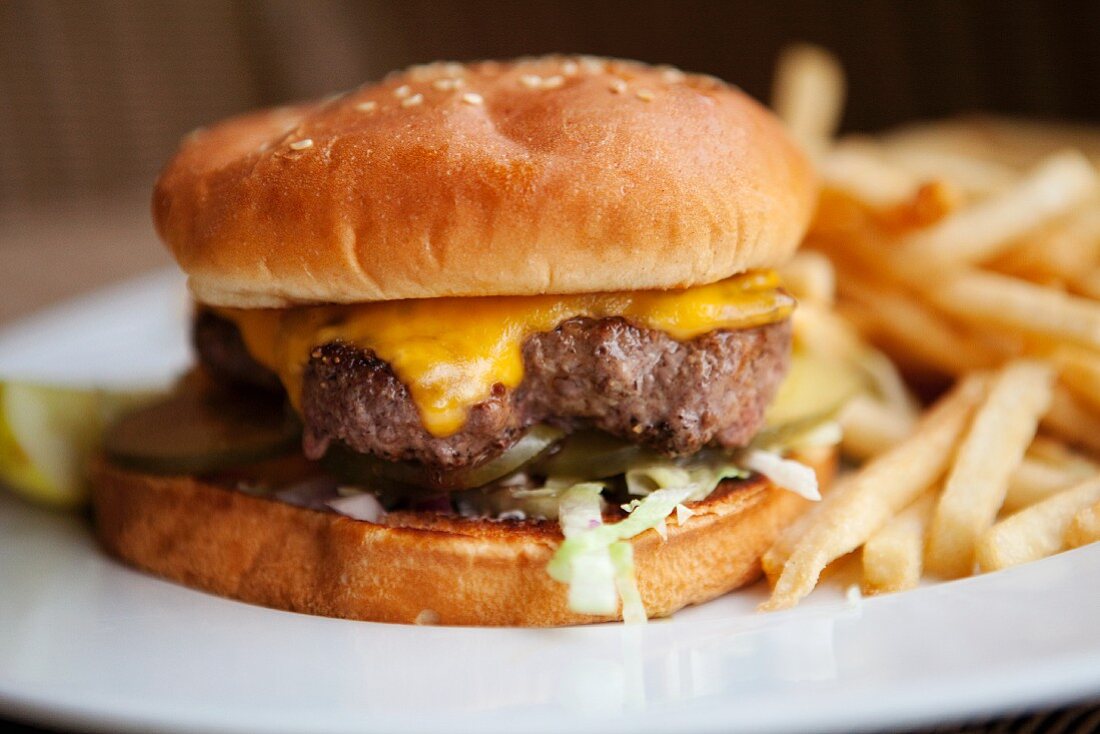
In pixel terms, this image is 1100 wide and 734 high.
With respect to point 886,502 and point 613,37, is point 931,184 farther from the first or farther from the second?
point 613,37

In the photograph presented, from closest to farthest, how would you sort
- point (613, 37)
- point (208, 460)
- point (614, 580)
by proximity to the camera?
point (614, 580) < point (208, 460) < point (613, 37)

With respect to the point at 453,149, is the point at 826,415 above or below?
below

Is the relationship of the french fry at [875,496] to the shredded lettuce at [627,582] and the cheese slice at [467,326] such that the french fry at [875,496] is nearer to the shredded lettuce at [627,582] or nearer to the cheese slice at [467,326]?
the shredded lettuce at [627,582]

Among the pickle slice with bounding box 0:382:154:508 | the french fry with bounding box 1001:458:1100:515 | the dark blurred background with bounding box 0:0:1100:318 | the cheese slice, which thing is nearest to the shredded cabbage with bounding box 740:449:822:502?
the cheese slice

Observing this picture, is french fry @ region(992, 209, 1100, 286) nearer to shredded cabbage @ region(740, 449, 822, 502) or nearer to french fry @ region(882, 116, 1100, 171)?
french fry @ region(882, 116, 1100, 171)

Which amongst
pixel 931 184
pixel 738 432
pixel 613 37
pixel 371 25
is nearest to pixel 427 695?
pixel 738 432
